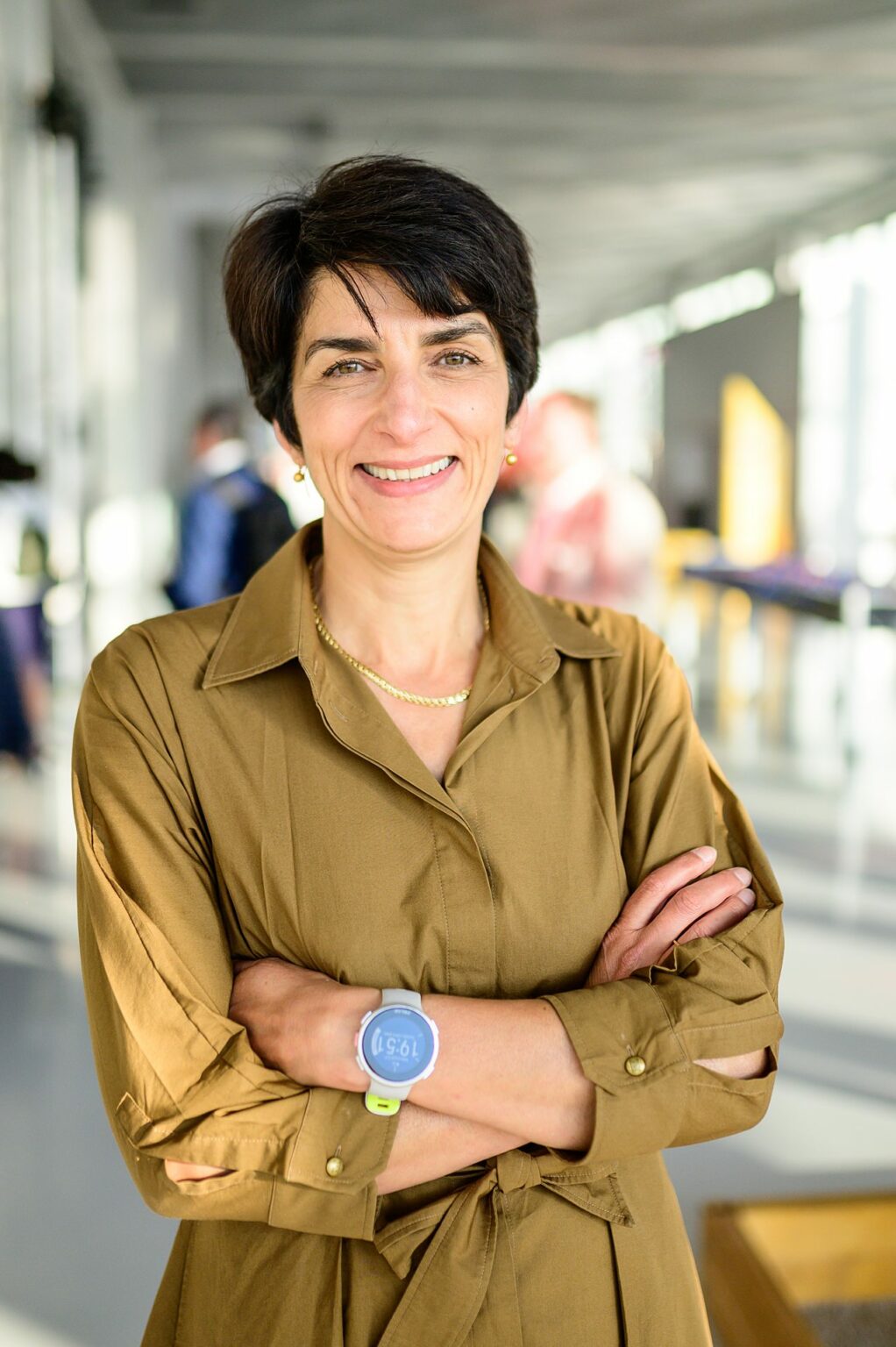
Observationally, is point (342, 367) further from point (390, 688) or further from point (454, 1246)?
point (454, 1246)

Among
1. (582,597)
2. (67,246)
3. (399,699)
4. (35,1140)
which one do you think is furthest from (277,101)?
(399,699)

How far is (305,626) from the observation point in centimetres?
142

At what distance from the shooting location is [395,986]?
4.28 feet

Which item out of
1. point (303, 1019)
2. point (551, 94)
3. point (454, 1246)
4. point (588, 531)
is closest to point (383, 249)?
point (303, 1019)

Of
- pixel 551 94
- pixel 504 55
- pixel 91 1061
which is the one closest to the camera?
pixel 91 1061

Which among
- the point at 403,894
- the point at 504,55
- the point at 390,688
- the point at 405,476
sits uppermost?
the point at 504,55

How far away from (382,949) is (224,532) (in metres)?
5.30

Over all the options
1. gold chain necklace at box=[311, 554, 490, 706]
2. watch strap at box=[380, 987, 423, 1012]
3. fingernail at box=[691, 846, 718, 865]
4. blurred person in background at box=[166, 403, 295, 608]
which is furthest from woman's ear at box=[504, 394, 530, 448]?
blurred person in background at box=[166, 403, 295, 608]

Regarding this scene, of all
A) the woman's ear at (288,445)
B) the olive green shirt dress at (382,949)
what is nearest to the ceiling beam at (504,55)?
the woman's ear at (288,445)

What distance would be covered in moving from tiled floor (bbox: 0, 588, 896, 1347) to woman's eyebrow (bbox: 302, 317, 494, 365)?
1.90m

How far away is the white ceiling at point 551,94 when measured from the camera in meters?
9.51

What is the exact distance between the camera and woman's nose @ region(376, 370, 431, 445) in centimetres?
133

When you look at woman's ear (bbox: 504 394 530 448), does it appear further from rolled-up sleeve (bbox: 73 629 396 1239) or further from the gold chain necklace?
rolled-up sleeve (bbox: 73 629 396 1239)

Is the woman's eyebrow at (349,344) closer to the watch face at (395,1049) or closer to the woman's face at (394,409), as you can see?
the woman's face at (394,409)
